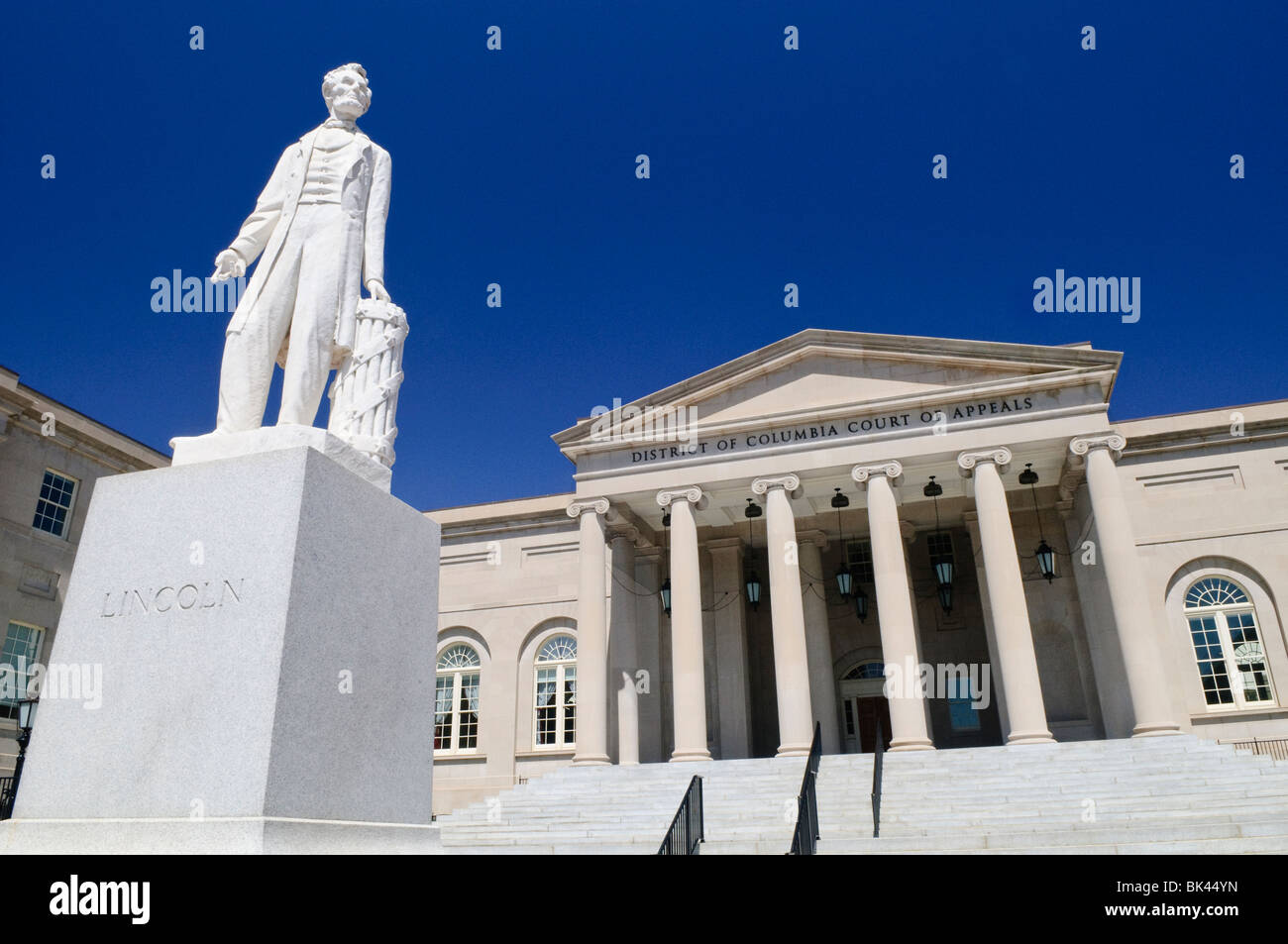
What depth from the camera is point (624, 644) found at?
1005 inches

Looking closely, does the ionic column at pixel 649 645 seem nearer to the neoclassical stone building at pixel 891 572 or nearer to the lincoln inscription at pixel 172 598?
the neoclassical stone building at pixel 891 572

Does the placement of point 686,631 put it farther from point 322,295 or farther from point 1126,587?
point 322,295

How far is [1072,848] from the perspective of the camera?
435 inches

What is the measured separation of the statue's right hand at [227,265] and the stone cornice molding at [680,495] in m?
19.5

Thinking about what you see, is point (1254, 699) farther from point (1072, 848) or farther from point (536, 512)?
point (536, 512)

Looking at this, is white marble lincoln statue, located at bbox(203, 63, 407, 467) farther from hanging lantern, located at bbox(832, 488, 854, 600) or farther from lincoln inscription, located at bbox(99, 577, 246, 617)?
hanging lantern, located at bbox(832, 488, 854, 600)

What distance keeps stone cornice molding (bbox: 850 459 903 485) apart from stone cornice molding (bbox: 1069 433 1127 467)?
4178 mm

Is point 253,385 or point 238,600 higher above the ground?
point 253,385
